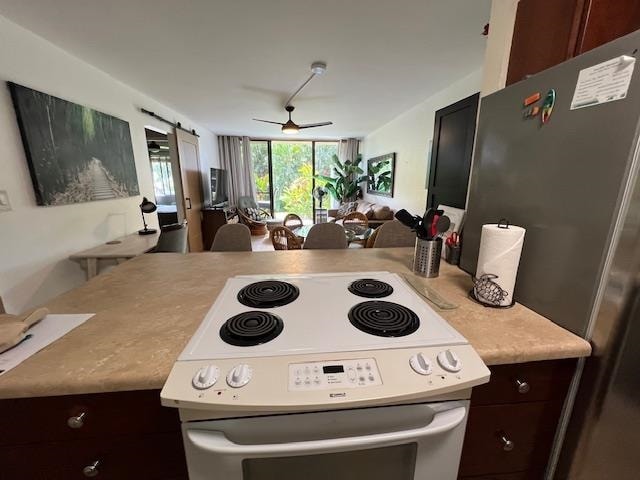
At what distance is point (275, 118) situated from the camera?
14.7 feet

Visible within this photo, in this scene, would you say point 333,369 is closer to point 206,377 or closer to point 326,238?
point 206,377

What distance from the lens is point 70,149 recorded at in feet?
6.97

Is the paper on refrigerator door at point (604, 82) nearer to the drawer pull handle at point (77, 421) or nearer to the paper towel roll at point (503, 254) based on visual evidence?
the paper towel roll at point (503, 254)

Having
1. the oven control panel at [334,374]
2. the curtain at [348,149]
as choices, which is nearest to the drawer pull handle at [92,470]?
the oven control panel at [334,374]

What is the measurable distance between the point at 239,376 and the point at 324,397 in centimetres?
19

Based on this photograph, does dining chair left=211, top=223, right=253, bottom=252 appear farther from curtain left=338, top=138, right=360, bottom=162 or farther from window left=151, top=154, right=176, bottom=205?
curtain left=338, top=138, right=360, bottom=162

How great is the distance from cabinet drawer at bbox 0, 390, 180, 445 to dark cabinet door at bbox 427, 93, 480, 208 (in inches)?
94.4

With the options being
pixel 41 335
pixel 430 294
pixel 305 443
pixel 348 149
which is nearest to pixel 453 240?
pixel 430 294

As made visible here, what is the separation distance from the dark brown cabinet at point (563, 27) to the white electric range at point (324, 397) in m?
0.95

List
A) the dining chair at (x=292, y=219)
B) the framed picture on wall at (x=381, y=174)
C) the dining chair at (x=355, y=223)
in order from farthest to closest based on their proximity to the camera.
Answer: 1. the framed picture on wall at (x=381, y=174)
2. the dining chair at (x=292, y=219)
3. the dining chair at (x=355, y=223)

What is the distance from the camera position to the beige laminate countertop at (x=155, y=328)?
58 centimetres

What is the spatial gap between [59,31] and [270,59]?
151 cm

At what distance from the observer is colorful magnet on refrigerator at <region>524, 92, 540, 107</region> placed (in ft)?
2.70

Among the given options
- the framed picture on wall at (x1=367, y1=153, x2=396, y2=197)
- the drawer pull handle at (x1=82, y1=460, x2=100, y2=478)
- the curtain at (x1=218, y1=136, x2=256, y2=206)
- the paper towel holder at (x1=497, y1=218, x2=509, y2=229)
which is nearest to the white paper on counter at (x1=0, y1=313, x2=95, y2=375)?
the drawer pull handle at (x1=82, y1=460, x2=100, y2=478)
